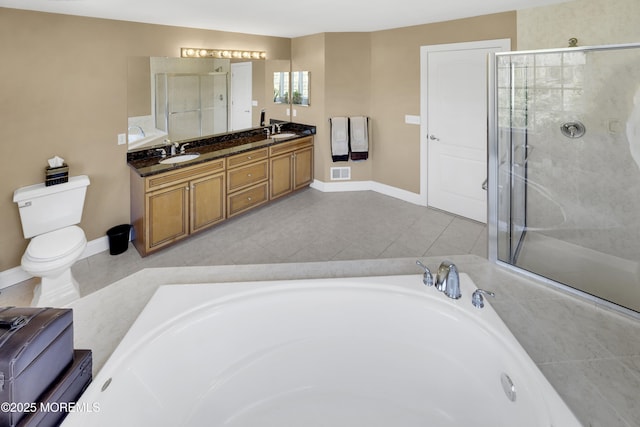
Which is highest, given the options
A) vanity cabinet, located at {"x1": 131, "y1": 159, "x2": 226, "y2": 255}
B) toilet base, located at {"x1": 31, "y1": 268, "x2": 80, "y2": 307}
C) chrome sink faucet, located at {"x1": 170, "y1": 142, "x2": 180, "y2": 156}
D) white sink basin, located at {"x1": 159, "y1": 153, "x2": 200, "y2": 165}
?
chrome sink faucet, located at {"x1": 170, "y1": 142, "x2": 180, "y2": 156}

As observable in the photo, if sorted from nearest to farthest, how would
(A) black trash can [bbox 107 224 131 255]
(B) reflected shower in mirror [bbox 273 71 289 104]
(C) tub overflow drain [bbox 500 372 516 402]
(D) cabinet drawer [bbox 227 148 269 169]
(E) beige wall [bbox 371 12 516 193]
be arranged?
(C) tub overflow drain [bbox 500 372 516 402], (A) black trash can [bbox 107 224 131 255], (D) cabinet drawer [bbox 227 148 269 169], (E) beige wall [bbox 371 12 516 193], (B) reflected shower in mirror [bbox 273 71 289 104]

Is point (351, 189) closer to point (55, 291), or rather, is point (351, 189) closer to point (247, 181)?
point (247, 181)

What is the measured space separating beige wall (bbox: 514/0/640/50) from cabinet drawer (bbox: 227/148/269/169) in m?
3.11

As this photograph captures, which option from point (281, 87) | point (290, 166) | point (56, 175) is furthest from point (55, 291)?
point (281, 87)

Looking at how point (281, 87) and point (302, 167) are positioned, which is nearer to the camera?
point (302, 167)

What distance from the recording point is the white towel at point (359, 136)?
17.6ft

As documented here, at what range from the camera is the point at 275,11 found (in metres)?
3.66

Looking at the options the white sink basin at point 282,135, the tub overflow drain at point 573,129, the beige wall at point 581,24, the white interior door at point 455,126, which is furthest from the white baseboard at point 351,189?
the beige wall at point 581,24

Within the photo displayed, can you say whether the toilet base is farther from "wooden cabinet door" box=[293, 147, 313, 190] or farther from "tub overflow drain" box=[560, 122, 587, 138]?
"tub overflow drain" box=[560, 122, 587, 138]

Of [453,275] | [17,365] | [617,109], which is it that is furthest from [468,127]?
[17,365]

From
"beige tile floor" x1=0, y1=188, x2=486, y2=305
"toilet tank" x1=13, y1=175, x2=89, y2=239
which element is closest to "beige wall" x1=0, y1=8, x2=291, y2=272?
"toilet tank" x1=13, y1=175, x2=89, y2=239

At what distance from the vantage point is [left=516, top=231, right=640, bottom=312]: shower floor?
7.25ft

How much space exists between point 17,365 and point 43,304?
7.21ft

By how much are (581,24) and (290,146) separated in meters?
3.47
